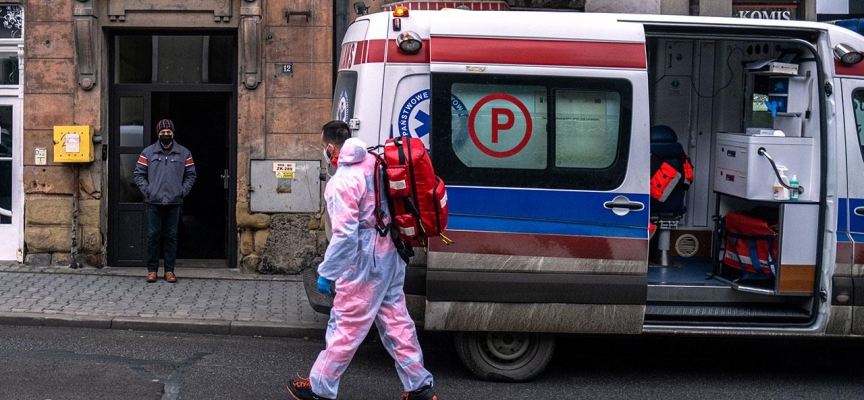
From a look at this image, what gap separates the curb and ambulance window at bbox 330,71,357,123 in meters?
2.05

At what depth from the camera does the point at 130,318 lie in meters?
8.89

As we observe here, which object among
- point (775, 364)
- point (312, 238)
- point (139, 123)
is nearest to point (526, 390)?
point (775, 364)

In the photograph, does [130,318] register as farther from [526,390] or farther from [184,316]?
[526,390]

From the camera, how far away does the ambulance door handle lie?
6984mm

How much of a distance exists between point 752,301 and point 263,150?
592 cm

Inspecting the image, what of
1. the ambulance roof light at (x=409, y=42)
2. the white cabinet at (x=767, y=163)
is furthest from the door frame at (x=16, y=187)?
the white cabinet at (x=767, y=163)

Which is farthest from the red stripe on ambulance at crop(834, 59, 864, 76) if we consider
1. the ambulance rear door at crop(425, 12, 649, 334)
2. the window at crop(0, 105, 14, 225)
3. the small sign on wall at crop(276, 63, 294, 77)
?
the window at crop(0, 105, 14, 225)

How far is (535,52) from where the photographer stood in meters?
6.92

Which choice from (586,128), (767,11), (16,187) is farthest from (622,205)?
(16,187)

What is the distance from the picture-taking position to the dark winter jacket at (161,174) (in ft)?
35.2

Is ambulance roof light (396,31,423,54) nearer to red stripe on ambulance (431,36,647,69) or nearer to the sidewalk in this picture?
red stripe on ambulance (431,36,647,69)

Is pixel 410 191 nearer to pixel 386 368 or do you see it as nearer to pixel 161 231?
pixel 386 368

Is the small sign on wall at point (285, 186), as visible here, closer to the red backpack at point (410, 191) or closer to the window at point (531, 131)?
the window at point (531, 131)

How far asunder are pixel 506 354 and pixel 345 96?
214cm
